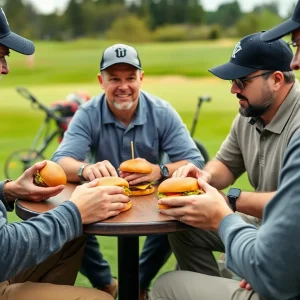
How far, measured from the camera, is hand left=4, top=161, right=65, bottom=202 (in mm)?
2506

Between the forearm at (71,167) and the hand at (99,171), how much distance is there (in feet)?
0.40

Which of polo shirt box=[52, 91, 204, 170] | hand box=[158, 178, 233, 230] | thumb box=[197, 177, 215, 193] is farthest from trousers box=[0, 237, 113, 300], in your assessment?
polo shirt box=[52, 91, 204, 170]

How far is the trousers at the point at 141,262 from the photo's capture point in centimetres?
364

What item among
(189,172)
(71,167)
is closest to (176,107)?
(71,167)

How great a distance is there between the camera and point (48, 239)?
79.5 inches

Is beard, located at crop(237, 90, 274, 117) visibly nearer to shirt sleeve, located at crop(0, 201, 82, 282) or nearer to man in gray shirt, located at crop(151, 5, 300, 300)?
man in gray shirt, located at crop(151, 5, 300, 300)

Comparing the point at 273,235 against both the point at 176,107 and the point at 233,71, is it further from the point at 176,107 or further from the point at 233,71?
the point at 176,107

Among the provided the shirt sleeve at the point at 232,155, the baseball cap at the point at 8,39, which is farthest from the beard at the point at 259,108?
the baseball cap at the point at 8,39

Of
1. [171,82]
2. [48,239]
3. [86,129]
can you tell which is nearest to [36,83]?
[171,82]

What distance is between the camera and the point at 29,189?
8.38 ft

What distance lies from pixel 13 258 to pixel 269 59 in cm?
158

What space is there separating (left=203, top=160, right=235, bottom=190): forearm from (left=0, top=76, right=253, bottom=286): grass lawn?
250 centimetres

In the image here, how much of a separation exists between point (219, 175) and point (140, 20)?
104 ft

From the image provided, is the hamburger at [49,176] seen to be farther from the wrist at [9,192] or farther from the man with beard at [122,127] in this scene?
the man with beard at [122,127]
